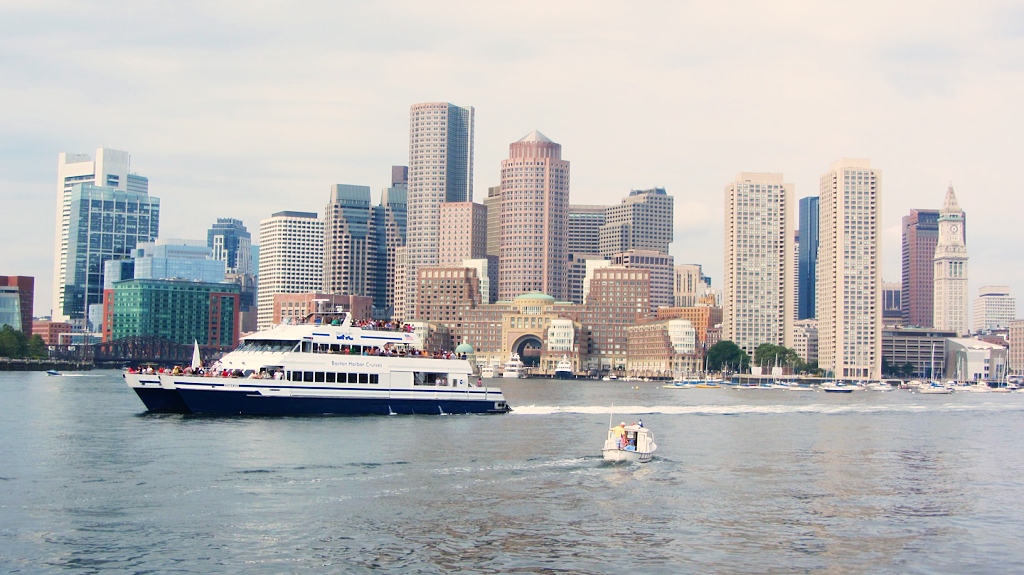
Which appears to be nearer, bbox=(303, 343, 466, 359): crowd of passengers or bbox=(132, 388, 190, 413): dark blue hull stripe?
bbox=(132, 388, 190, 413): dark blue hull stripe

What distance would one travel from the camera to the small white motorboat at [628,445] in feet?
204

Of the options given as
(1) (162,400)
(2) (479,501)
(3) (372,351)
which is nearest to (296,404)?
(3) (372,351)

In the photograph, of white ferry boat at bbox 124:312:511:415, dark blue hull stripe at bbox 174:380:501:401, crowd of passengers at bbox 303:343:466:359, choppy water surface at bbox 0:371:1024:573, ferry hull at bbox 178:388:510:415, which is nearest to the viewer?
choppy water surface at bbox 0:371:1024:573

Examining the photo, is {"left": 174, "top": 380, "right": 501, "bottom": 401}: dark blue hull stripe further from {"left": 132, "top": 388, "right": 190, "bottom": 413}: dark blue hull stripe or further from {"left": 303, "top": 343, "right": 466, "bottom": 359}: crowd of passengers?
{"left": 303, "top": 343, "right": 466, "bottom": 359}: crowd of passengers

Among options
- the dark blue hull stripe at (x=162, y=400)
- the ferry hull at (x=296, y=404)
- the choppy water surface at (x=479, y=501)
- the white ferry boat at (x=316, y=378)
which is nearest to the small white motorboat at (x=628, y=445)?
the choppy water surface at (x=479, y=501)

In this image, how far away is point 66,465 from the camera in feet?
186

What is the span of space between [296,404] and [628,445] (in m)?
31.8

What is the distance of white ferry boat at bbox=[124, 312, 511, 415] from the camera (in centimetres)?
8338

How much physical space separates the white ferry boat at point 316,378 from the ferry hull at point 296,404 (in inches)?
2.9

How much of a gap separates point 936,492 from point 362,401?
149 feet

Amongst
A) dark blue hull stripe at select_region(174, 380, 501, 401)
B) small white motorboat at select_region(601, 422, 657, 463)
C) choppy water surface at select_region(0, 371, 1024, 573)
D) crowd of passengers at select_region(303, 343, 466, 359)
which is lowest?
choppy water surface at select_region(0, 371, 1024, 573)

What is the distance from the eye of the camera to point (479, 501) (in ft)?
160

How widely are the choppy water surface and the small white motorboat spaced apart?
118cm

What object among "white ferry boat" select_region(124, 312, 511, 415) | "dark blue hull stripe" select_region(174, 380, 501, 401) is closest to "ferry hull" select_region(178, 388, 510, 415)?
"white ferry boat" select_region(124, 312, 511, 415)
